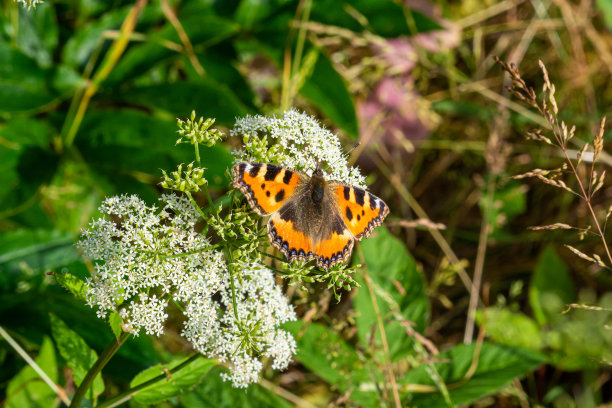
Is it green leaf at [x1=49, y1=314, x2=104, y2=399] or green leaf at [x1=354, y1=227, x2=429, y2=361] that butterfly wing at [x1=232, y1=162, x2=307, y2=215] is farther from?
green leaf at [x1=354, y1=227, x2=429, y2=361]

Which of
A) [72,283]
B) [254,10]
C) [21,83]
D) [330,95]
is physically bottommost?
[72,283]

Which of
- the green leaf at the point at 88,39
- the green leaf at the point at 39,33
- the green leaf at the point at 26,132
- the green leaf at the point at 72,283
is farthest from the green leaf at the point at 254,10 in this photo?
the green leaf at the point at 72,283

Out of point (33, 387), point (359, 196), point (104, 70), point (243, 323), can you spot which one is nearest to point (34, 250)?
point (33, 387)

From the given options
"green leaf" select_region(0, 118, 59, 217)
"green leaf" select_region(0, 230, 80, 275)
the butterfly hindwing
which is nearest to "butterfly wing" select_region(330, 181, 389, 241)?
the butterfly hindwing

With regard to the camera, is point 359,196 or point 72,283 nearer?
point 72,283

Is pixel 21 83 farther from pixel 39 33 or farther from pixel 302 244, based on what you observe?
pixel 302 244

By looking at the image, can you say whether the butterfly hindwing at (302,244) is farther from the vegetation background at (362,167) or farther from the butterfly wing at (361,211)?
the vegetation background at (362,167)

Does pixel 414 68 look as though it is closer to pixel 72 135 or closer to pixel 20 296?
pixel 72 135

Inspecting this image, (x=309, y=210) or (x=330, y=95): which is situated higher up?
(x=330, y=95)
